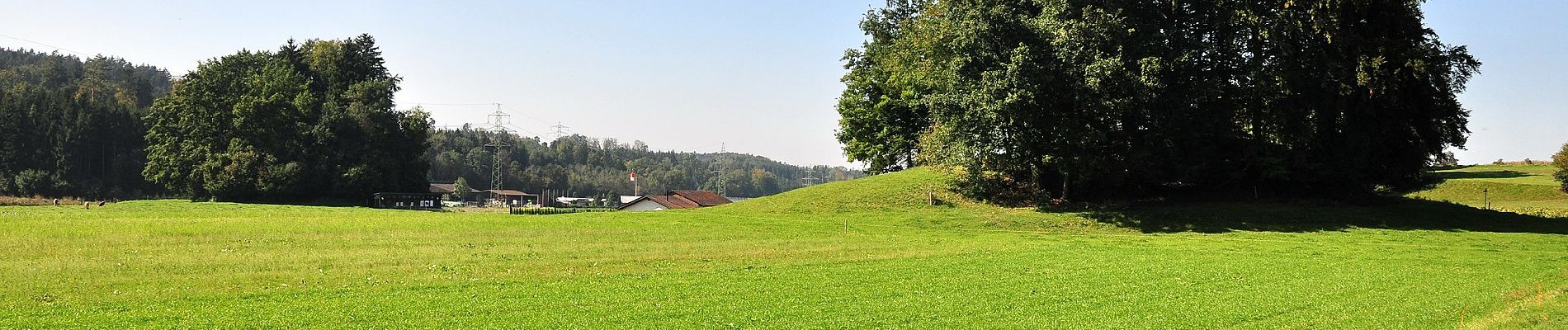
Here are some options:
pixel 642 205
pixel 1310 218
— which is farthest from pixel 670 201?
pixel 1310 218

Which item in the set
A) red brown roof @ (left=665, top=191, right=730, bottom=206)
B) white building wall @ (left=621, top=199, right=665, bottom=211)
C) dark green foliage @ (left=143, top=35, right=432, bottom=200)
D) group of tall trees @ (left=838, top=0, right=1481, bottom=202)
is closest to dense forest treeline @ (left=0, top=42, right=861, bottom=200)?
dark green foliage @ (left=143, top=35, right=432, bottom=200)

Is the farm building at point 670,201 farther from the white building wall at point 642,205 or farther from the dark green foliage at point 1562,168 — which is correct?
the dark green foliage at point 1562,168

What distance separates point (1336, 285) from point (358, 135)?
81.0 m

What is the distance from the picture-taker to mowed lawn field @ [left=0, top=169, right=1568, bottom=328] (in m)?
16.8

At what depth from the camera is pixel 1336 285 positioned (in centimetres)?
2212

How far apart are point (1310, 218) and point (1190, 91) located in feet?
25.1

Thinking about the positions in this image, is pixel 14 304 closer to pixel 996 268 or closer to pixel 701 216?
pixel 996 268

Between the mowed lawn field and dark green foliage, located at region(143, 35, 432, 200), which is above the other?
dark green foliage, located at region(143, 35, 432, 200)

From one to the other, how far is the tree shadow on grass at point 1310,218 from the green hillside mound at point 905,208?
2.69 metres

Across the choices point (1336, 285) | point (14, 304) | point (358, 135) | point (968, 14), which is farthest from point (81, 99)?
point (1336, 285)

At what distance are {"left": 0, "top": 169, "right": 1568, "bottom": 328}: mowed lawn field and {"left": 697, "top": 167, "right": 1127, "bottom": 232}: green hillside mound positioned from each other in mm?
380

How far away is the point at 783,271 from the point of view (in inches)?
979

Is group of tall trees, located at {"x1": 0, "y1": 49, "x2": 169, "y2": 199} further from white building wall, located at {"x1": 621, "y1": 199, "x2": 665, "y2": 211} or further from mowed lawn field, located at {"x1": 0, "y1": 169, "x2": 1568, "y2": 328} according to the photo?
mowed lawn field, located at {"x1": 0, "y1": 169, "x2": 1568, "y2": 328}

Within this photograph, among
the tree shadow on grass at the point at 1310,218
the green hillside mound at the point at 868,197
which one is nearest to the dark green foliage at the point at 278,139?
the green hillside mound at the point at 868,197
